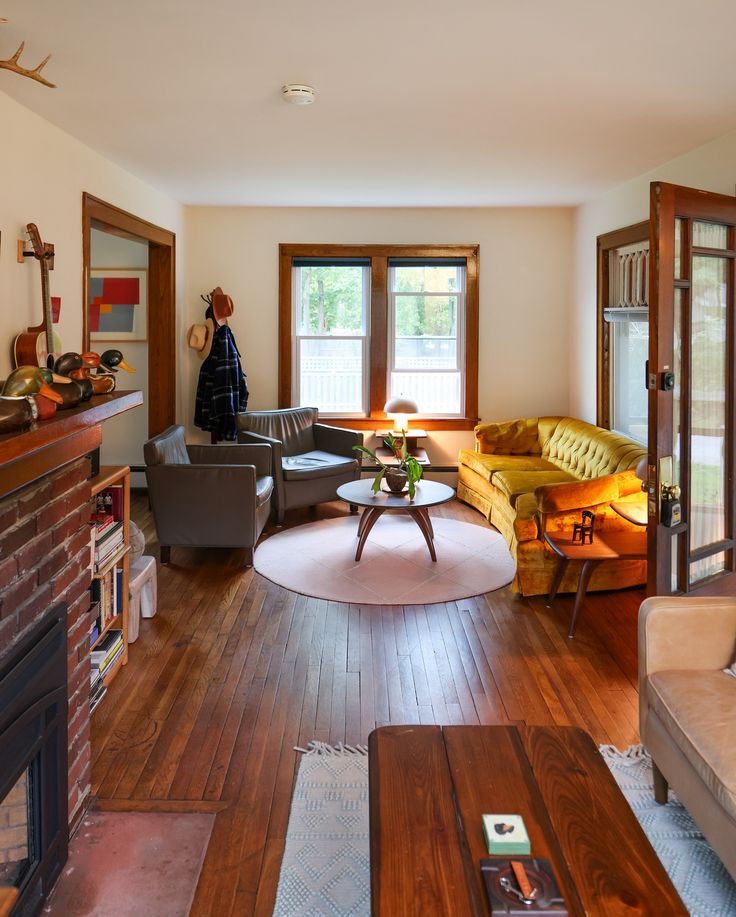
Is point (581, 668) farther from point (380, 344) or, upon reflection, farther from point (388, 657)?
point (380, 344)

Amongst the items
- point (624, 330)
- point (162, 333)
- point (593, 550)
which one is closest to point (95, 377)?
point (593, 550)

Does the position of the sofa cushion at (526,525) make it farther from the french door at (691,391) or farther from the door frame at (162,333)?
the door frame at (162,333)

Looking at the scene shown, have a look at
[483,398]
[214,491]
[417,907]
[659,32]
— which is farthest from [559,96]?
[483,398]

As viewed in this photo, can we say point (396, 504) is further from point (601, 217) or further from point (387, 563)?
point (601, 217)

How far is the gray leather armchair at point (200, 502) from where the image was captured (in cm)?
523

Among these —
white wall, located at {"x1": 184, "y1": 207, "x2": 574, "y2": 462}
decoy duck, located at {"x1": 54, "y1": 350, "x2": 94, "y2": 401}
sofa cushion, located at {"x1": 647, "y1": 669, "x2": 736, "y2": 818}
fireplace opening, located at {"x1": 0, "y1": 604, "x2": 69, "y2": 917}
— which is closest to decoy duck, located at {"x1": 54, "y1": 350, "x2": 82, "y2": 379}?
decoy duck, located at {"x1": 54, "y1": 350, "x2": 94, "y2": 401}

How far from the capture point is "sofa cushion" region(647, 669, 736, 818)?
203cm

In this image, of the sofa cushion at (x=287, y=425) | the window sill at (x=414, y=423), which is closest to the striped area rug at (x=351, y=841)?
the sofa cushion at (x=287, y=425)

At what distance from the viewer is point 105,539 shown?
11.2 feet

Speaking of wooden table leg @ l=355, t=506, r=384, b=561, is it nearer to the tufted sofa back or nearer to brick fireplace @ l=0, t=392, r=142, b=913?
the tufted sofa back

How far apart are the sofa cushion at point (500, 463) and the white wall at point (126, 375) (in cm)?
309

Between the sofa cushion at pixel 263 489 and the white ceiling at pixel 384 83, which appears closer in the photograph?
the white ceiling at pixel 384 83

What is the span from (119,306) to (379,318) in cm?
246

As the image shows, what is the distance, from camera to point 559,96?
3.82 meters
